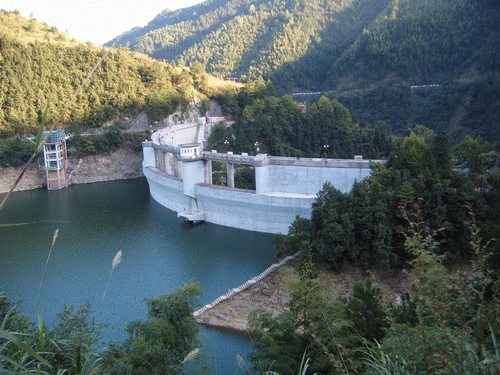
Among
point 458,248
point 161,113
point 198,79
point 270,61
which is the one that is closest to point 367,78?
point 270,61

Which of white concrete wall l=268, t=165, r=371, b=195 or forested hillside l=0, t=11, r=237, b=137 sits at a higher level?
forested hillside l=0, t=11, r=237, b=137

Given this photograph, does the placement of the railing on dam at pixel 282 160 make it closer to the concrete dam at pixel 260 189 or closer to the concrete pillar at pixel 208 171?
the concrete dam at pixel 260 189

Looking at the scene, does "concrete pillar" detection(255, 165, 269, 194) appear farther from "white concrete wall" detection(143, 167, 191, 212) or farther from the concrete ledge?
"white concrete wall" detection(143, 167, 191, 212)

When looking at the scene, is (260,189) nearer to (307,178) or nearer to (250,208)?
(250,208)

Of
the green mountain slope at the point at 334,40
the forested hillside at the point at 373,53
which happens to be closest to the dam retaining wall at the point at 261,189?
the forested hillside at the point at 373,53

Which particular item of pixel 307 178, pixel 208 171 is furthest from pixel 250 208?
pixel 208 171

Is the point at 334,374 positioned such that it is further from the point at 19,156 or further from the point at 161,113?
the point at 161,113

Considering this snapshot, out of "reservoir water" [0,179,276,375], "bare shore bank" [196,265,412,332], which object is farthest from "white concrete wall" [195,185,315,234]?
"bare shore bank" [196,265,412,332]
